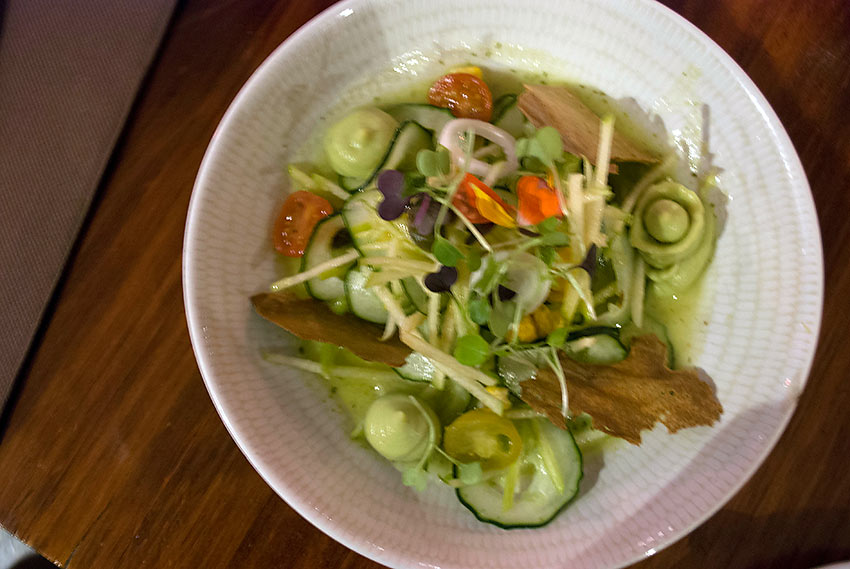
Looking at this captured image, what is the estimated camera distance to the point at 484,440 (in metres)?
1.59

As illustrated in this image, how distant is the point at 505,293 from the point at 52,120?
1.69 metres

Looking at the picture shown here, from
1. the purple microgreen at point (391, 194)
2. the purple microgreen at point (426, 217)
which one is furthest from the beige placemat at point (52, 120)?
the purple microgreen at point (426, 217)

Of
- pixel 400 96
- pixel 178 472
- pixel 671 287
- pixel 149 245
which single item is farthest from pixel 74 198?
pixel 671 287

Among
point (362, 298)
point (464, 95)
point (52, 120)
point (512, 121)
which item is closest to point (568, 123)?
point (512, 121)

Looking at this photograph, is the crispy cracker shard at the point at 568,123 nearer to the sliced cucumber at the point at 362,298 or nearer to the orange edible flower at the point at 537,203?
the orange edible flower at the point at 537,203

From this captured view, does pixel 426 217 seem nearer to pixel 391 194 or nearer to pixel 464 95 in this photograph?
pixel 391 194

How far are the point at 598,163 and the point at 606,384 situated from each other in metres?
0.66

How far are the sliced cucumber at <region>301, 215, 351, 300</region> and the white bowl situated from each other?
14 cm

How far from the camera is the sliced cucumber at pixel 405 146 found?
170cm

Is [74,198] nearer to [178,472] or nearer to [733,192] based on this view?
[178,472]

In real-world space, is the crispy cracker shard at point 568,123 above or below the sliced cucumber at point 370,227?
above

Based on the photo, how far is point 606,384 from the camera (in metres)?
1.62

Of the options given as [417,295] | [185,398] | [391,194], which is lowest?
[185,398]

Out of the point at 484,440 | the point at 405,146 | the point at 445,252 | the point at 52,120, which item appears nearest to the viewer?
the point at 445,252
